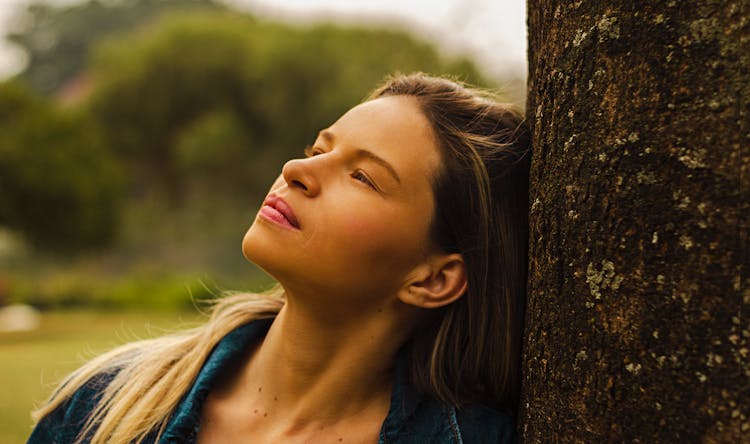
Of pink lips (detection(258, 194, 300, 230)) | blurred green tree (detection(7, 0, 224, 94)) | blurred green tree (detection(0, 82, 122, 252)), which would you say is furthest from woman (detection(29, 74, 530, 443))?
blurred green tree (detection(7, 0, 224, 94))

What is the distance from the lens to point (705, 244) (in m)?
1.55

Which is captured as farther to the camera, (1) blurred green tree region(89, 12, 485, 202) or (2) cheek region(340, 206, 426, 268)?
(1) blurred green tree region(89, 12, 485, 202)

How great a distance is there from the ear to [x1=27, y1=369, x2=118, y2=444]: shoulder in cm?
102

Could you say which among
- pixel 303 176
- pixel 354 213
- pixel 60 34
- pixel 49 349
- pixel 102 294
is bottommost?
pixel 102 294

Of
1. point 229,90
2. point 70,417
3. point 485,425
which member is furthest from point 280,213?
point 229,90

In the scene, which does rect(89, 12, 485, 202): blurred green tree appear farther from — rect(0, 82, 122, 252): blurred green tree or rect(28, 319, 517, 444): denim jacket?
rect(28, 319, 517, 444): denim jacket

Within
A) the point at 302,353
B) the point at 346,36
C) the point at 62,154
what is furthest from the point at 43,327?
the point at 346,36

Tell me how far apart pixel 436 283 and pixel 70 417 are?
47.3 inches

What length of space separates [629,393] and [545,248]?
406 millimetres

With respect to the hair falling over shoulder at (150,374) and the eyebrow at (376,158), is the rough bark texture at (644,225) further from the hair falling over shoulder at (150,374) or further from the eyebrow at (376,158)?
the hair falling over shoulder at (150,374)

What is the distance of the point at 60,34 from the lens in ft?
173

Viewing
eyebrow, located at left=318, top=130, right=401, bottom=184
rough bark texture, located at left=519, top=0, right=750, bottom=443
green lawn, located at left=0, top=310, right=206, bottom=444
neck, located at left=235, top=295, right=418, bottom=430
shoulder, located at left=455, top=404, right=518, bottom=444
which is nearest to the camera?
rough bark texture, located at left=519, top=0, right=750, bottom=443

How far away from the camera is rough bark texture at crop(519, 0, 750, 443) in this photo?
1511 millimetres

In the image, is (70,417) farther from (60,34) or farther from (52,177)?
(60,34)
